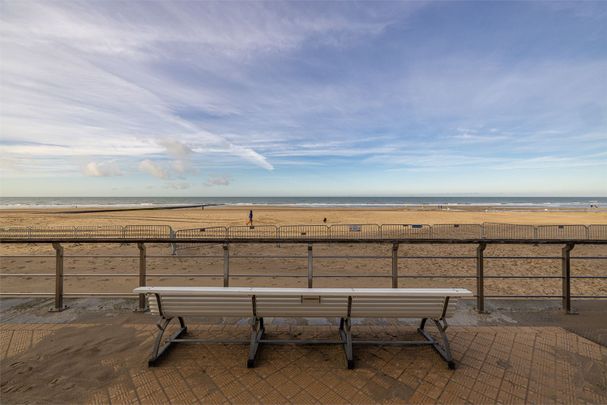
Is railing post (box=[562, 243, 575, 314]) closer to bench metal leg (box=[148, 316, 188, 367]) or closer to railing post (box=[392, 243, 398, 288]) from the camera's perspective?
railing post (box=[392, 243, 398, 288])

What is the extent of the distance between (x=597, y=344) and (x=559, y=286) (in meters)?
5.19

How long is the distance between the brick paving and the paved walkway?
0.04ft

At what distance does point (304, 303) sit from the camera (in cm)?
322

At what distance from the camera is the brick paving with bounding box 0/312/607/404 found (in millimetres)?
2723

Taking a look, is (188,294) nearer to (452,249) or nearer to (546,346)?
(546,346)

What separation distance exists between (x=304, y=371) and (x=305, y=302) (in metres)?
0.74

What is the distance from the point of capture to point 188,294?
317 cm

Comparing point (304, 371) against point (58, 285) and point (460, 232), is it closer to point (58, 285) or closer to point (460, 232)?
point (58, 285)

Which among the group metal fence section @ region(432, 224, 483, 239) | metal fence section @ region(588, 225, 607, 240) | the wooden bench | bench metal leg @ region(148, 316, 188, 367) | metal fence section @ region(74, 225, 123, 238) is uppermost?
the wooden bench

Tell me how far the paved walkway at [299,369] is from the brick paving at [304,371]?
11mm

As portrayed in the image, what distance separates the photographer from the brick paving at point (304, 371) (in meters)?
2.72

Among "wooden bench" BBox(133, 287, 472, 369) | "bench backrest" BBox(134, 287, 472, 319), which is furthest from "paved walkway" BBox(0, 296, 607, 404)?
"bench backrest" BBox(134, 287, 472, 319)

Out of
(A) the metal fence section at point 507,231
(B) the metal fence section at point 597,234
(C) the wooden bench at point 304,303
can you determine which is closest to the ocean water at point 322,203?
(B) the metal fence section at point 597,234

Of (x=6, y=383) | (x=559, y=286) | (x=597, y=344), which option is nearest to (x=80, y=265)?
(x=6, y=383)
